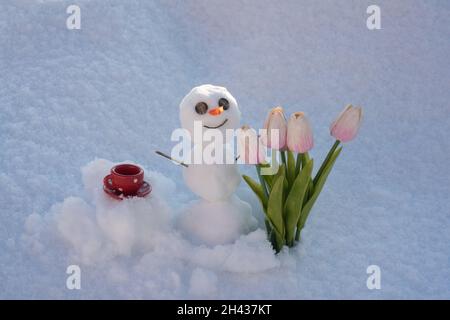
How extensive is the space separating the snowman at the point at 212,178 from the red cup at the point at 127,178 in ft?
0.35

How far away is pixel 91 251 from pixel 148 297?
168 mm

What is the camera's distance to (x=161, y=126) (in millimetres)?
1939

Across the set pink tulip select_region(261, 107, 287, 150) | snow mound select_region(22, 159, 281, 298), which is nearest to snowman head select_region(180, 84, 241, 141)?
pink tulip select_region(261, 107, 287, 150)

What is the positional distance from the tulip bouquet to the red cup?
9.5 inches

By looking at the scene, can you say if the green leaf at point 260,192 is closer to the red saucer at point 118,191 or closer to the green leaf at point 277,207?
the green leaf at point 277,207

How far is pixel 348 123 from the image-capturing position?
138 centimetres

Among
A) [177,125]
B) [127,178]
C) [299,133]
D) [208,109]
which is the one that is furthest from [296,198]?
[177,125]

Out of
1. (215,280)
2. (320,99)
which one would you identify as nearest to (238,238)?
(215,280)

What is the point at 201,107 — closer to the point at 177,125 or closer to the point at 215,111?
the point at 215,111

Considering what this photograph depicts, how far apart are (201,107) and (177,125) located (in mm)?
545

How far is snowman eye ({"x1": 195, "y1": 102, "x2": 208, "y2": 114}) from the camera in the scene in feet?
4.65

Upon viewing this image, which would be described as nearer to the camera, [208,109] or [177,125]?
[208,109]

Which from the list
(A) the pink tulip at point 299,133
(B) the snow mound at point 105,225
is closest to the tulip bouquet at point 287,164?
(A) the pink tulip at point 299,133
